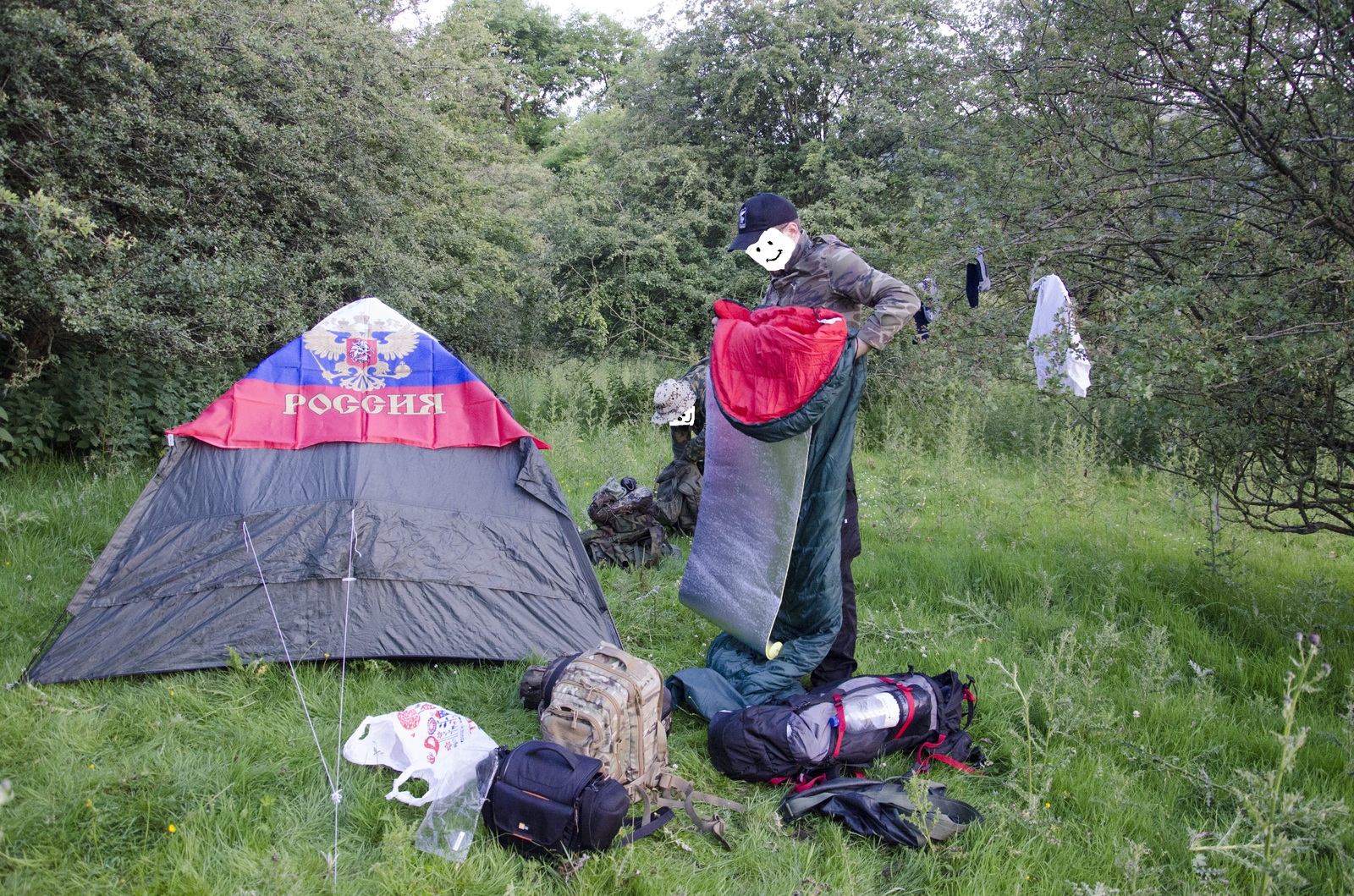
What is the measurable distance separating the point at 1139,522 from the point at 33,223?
22.8 feet

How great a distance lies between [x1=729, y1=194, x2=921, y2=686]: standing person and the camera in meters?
3.25

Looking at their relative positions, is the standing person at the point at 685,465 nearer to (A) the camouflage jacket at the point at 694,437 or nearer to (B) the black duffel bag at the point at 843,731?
(A) the camouflage jacket at the point at 694,437

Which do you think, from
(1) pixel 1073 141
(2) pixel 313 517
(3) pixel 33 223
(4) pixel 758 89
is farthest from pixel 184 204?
(4) pixel 758 89

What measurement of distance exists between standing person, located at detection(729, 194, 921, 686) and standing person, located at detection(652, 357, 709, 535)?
1.61m

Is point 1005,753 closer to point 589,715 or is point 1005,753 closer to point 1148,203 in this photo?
point 589,715

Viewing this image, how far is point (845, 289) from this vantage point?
11.1 feet

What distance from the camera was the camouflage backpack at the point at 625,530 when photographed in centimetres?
511

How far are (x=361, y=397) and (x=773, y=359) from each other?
7.00 feet

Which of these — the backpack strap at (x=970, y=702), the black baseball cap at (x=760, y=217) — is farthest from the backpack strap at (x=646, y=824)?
the black baseball cap at (x=760, y=217)

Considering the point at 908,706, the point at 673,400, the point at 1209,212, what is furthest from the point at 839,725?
the point at 1209,212

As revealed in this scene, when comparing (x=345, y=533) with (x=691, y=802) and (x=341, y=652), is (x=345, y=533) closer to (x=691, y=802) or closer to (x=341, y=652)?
(x=341, y=652)

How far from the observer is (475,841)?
2.62 meters

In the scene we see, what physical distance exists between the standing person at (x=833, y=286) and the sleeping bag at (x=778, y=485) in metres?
0.13

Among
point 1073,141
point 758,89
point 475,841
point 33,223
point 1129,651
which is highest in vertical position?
point 758,89
